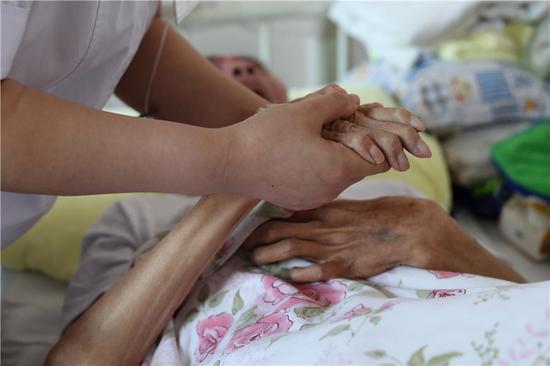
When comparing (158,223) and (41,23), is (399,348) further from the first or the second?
(158,223)

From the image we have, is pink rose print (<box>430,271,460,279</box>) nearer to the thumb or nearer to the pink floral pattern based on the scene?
the pink floral pattern

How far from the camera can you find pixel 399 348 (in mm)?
597

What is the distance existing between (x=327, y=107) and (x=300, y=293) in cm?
25

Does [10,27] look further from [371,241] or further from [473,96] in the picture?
[473,96]

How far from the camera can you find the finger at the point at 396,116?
0.79 metres

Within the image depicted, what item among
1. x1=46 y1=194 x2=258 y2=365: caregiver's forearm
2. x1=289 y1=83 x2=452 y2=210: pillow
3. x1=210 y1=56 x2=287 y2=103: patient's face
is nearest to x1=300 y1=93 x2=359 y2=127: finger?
x1=46 y1=194 x2=258 y2=365: caregiver's forearm

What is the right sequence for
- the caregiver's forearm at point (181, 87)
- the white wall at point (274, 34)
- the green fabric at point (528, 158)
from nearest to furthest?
the caregiver's forearm at point (181, 87), the green fabric at point (528, 158), the white wall at point (274, 34)

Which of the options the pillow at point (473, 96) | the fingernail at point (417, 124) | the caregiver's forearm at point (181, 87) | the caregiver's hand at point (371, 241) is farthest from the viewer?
the pillow at point (473, 96)

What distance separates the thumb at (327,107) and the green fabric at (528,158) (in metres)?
1.14

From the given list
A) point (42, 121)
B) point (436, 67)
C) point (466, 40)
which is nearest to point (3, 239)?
point (42, 121)

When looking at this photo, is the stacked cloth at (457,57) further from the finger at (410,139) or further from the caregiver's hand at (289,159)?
the caregiver's hand at (289,159)

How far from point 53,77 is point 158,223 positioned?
46cm

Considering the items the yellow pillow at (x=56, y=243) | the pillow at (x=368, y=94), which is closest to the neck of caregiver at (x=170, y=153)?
the yellow pillow at (x=56, y=243)

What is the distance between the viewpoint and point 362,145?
727mm
